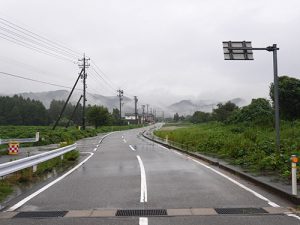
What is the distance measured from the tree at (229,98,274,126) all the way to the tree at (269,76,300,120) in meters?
1.66

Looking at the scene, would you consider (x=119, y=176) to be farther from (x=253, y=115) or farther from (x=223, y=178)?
(x=253, y=115)

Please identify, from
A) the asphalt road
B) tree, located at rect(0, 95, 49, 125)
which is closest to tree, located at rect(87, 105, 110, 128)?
tree, located at rect(0, 95, 49, 125)

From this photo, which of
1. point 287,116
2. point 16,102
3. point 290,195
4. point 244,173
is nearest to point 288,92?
point 287,116

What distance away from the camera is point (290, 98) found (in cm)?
4012

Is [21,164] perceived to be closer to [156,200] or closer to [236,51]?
[156,200]

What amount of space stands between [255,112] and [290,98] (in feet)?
14.3

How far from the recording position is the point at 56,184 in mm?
11008

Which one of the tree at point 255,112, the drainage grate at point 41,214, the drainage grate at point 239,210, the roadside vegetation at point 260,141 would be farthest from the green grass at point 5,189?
the tree at point 255,112

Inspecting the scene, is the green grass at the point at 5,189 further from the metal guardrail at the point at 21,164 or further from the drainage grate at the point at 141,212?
the drainage grate at the point at 141,212

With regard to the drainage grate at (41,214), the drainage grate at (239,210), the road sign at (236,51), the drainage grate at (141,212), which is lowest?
the drainage grate at (41,214)

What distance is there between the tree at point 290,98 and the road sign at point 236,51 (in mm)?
25412

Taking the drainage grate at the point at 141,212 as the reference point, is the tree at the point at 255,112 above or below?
above

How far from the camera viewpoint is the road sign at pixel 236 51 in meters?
16.5

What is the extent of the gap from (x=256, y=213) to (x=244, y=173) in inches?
195
